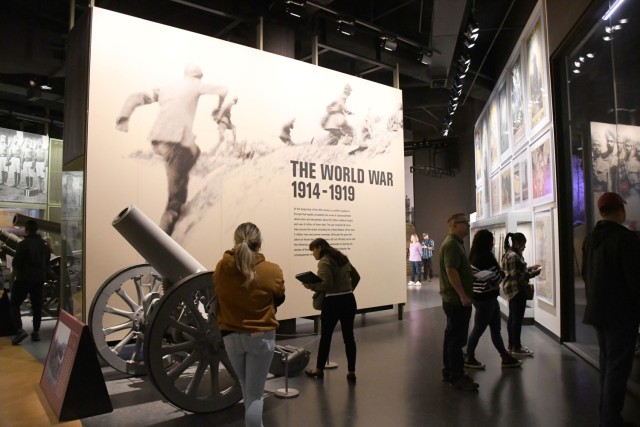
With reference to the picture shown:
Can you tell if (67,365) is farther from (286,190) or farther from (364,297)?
(364,297)

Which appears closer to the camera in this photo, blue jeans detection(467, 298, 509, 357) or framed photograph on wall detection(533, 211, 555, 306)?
blue jeans detection(467, 298, 509, 357)

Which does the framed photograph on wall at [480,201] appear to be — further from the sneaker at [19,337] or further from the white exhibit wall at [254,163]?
the sneaker at [19,337]

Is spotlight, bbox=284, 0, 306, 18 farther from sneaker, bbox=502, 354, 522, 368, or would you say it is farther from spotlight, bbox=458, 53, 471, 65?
sneaker, bbox=502, 354, 522, 368

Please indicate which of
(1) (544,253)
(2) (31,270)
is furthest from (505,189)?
(2) (31,270)

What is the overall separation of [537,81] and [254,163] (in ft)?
14.1

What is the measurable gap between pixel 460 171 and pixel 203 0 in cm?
1322

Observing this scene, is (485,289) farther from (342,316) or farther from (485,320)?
(342,316)

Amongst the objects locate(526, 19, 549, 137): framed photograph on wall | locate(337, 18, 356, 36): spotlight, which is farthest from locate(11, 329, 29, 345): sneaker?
locate(526, 19, 549, 137): framed photograph on wall

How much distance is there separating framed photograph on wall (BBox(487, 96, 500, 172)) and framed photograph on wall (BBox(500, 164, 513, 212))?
2.13ft

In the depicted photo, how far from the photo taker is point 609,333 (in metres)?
Answer: 3.13

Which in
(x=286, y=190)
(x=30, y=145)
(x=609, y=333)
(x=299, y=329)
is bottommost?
(x=299, y=329)

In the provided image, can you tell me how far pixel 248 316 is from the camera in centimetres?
284

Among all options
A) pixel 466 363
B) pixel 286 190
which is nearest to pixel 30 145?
pixel 286 190

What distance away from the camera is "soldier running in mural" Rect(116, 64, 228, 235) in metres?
5.82
